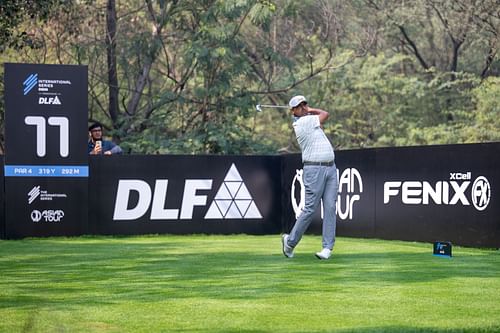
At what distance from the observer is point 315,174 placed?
1239 cm

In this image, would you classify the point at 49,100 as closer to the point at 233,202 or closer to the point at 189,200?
the point at 189,200

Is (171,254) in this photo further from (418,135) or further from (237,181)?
(418,135)

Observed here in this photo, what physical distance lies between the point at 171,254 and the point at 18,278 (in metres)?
3.54

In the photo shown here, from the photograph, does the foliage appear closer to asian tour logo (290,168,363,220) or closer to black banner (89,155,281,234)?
black banner (89,155,281,234)

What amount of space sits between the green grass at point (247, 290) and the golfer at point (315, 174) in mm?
346

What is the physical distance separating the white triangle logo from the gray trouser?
22.0 ft

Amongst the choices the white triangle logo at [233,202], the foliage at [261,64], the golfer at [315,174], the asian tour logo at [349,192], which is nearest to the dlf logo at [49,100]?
the foliage at [261,64]

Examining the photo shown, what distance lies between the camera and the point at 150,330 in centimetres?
685

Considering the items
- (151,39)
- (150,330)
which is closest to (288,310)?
(150,330)

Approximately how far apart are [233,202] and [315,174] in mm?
6984

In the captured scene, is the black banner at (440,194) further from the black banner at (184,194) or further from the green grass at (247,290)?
the black banner at (184,194)

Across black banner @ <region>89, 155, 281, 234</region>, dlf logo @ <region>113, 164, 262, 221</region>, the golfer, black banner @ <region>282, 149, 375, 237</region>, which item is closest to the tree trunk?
black banner @ <region>89, 155, 281, 234</region>

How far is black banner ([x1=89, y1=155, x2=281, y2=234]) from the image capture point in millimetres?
18453

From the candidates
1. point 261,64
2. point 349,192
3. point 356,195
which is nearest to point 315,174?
point 356,195
